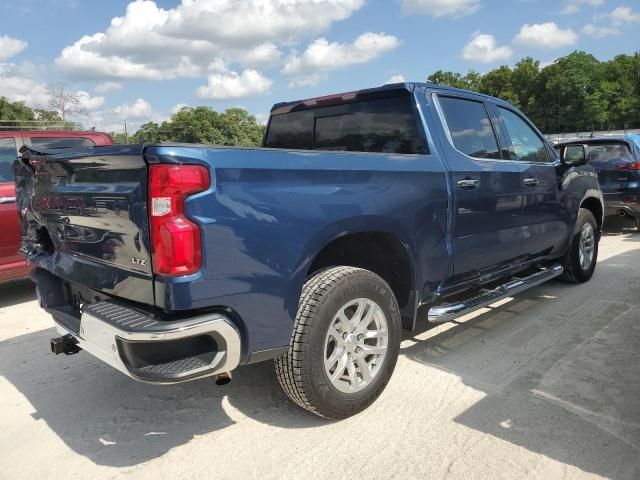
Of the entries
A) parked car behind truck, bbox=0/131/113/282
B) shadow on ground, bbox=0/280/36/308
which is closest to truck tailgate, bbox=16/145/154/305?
parked car behind truck, bbox=0/131/113/282

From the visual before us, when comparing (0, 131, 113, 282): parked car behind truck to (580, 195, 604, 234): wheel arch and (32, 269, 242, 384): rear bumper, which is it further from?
(580, 195, 604, 234): wheel arch

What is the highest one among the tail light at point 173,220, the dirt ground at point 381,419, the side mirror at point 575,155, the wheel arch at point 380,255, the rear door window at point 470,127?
the rear door window at point 470,127

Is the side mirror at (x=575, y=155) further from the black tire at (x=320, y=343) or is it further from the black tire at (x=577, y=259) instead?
the black tire at (x=320, y=343)

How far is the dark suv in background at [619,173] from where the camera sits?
28.8 ft

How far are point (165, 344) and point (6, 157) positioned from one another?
4535mm

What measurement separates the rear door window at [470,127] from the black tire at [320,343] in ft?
4.87

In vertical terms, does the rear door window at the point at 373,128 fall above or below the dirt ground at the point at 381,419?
above

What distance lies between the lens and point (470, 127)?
4047 millimetres

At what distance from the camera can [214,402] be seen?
326cm

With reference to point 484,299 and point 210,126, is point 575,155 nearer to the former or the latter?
point 484,299

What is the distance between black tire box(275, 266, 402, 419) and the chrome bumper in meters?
0.36

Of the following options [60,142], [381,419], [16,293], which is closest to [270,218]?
[381,419]

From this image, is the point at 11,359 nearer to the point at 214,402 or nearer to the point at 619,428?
the point at 214,402

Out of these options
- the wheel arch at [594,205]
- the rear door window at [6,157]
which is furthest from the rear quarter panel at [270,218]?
the rear door window at [6,157]
